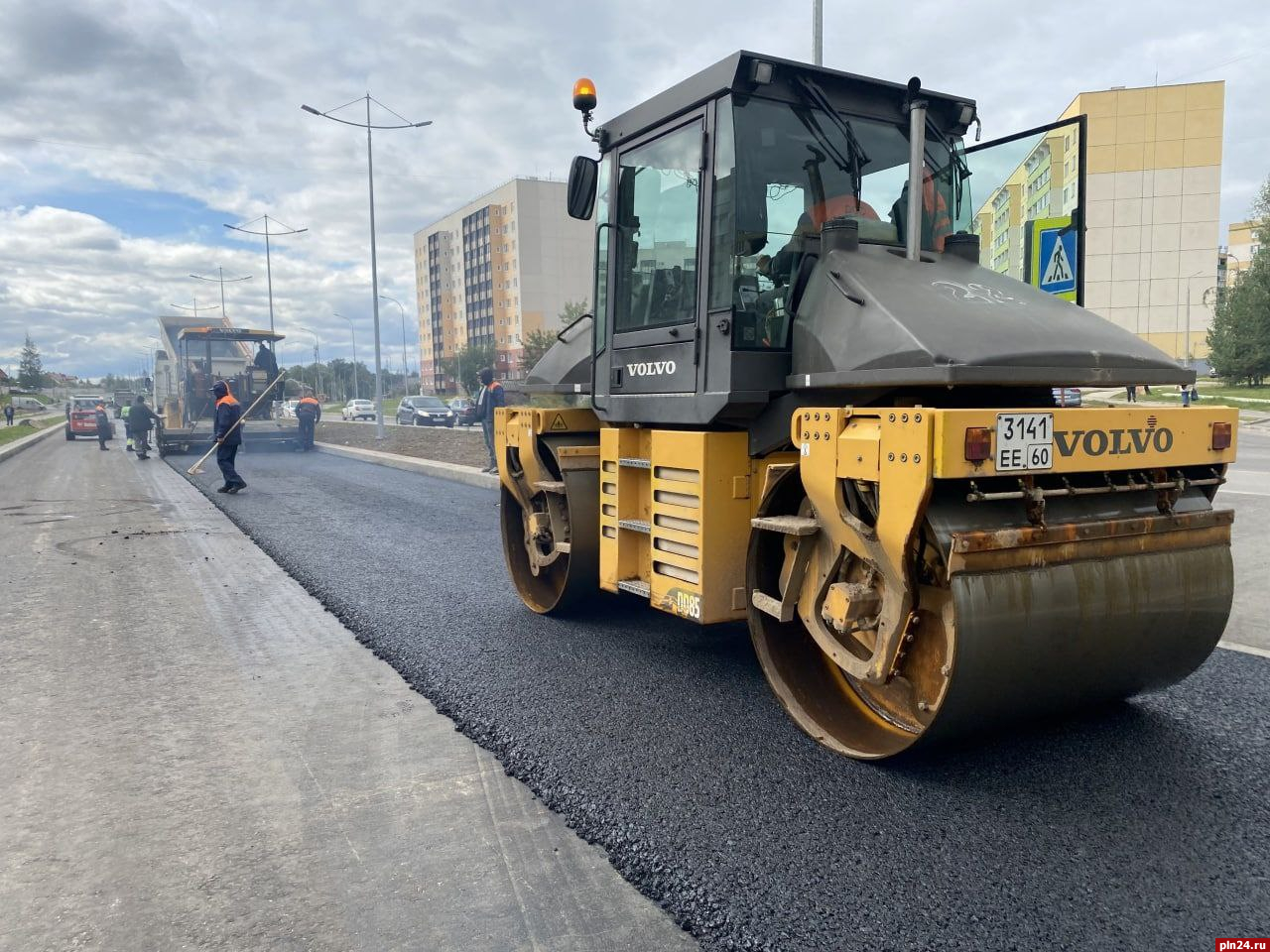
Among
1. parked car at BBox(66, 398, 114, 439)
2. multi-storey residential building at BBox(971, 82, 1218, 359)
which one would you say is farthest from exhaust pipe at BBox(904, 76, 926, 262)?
multi-storey residential building at BBox(971, 82, 1218, 359)

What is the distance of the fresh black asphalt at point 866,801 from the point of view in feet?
7.95

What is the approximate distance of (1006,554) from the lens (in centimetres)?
288

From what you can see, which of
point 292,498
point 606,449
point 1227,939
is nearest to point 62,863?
point 606,449

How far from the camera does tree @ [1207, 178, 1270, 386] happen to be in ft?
118

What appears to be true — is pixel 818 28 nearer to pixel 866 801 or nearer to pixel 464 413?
pixel 866 801

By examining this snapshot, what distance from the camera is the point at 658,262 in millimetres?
4398

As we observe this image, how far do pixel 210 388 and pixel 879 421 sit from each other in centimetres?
2059

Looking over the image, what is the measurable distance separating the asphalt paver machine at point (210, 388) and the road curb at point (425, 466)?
146cm

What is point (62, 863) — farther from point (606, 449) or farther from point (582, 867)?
point (606, 449)

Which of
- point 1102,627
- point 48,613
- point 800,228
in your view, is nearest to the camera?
point 1102,627

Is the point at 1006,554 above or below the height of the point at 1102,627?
above

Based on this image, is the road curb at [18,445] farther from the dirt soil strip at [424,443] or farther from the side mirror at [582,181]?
the side mirror at [582,181]

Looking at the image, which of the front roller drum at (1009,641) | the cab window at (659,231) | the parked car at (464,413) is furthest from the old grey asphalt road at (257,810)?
the parked car at (464,413)

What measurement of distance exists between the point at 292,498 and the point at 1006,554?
10.5 meters
